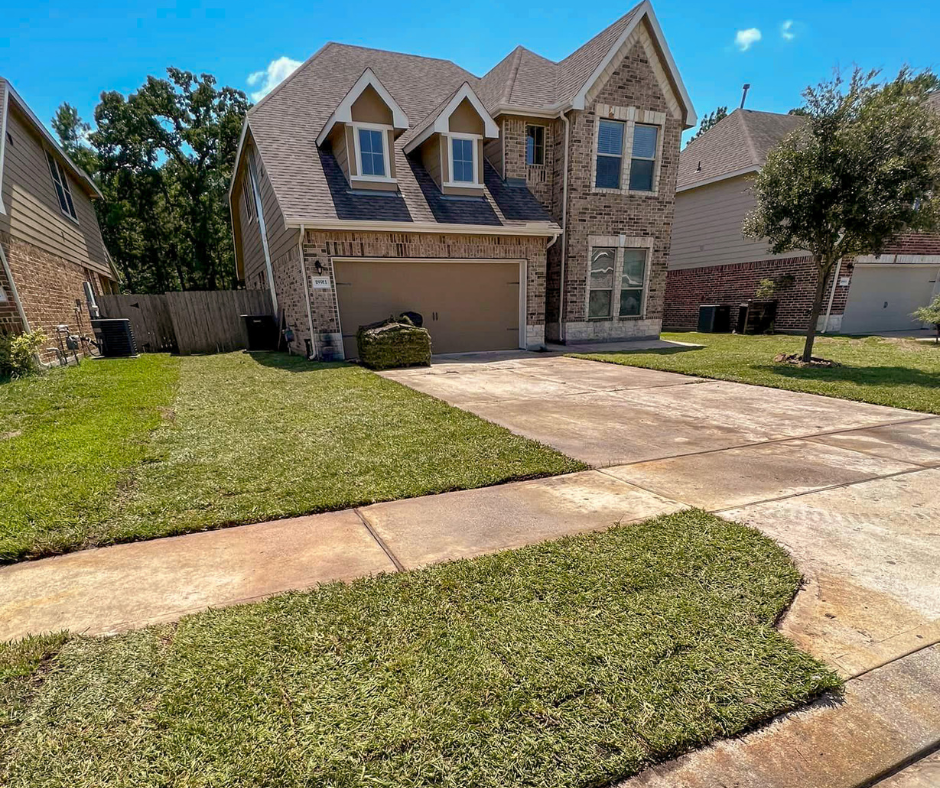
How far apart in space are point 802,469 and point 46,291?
44.0 ft

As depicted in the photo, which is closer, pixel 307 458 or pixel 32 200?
pixel 307 458

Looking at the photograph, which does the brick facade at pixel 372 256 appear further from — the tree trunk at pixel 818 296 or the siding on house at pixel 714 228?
the siding on house at pixel 714 228

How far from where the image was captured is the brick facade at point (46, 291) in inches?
324

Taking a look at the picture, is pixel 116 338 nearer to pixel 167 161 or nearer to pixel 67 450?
pixel 67 450

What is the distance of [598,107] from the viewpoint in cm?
1135

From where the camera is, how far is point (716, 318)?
15.8m

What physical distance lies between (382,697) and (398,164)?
12.1 m

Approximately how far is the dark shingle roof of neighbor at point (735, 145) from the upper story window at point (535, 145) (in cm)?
739

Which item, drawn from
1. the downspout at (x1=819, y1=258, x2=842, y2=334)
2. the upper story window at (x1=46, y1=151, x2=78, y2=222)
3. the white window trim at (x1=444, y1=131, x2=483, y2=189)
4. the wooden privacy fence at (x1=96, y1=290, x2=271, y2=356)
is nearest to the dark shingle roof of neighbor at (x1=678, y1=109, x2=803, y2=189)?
the downspout at (x1=819, y1=258, x2=842, y2=334)

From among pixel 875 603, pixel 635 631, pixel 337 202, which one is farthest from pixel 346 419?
pixel 337 202

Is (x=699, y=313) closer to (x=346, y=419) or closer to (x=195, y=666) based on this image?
(x=346, y=419)

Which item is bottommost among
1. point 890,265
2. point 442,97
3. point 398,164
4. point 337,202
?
point 890,265

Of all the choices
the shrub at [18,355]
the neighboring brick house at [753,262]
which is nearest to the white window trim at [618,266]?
the neighboring brick house at [753,262]

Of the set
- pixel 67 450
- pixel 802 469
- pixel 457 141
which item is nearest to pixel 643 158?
pixel 457 141
